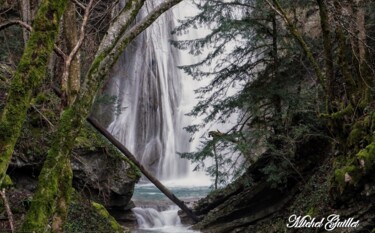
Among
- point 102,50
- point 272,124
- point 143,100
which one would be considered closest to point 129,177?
point 272,124

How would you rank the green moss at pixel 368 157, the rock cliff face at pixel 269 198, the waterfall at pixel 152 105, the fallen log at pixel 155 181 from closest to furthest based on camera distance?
1. the green moss at pixel 368 157
2. the rock cliff face at pixel 269 198
3. the fallen log at pixel 155 181
4. the waterfall at pixel 152 105

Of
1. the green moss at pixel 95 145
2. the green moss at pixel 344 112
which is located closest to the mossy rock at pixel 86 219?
the green moss at pixel 95 145

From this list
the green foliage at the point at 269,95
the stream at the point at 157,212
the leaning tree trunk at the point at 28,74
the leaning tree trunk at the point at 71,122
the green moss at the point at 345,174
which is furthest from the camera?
the stream at the point at 157,212

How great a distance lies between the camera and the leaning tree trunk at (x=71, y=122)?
3.40m

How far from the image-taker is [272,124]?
998 cm

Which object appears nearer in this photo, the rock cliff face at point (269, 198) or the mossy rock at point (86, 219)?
the mossy rock at point (86, 219)

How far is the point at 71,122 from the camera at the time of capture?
140 inches

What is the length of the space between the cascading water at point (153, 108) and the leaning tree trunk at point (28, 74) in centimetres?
1473

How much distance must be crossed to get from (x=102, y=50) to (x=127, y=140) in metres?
17.9

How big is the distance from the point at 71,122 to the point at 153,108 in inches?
762

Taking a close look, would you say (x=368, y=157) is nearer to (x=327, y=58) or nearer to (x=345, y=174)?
(x=345, y=174)

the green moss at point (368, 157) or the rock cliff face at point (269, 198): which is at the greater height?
the green moss at point (368, 157)

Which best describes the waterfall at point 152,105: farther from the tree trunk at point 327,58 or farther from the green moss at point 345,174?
the green moss at point 345,174

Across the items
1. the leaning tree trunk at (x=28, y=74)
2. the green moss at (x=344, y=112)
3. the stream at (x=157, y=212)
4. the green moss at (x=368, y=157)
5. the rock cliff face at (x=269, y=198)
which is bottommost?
the stream at (x=157, y=212)
